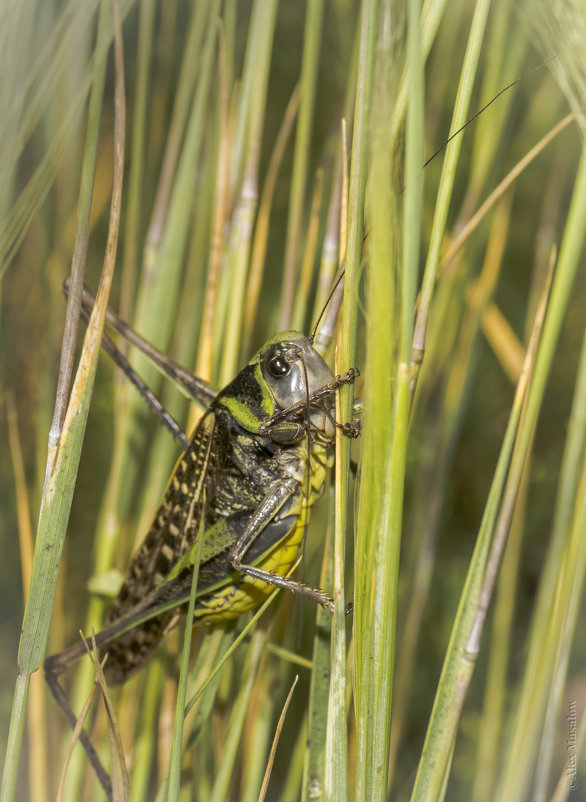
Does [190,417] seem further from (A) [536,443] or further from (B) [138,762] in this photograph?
(A) [536,443]

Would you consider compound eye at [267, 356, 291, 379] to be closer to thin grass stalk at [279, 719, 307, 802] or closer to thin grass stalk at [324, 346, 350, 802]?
thin grass stalk at [324, 346, 350, 802]

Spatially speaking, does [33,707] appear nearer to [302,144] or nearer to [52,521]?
[52,521]

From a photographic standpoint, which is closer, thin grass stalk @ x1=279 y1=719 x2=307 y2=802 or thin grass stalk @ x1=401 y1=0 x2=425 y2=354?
thin grass stalk @ x1=401 y1=0 x2=425 y2=354

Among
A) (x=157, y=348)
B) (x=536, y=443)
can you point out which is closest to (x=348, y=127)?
(x=157, y=348)

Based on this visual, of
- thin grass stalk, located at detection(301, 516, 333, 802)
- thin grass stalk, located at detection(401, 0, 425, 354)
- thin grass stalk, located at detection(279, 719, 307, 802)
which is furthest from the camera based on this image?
thin grass stalk, located at detection(279, 719, 307, 802)

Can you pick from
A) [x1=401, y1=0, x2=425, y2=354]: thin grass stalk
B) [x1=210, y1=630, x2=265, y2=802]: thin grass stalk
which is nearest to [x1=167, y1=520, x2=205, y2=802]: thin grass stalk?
[x1=210, y1=630, x2=265, y2=802]: thin grass stalk

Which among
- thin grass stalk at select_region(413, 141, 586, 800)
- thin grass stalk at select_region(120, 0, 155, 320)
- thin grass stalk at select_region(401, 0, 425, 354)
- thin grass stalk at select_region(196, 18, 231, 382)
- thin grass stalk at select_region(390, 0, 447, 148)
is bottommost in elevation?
thin grass stalk at select_region(413, 141, 586, 800)

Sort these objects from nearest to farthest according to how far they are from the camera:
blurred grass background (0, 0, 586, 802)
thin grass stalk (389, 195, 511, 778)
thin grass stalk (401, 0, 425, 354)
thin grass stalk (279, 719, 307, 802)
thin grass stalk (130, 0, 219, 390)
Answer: thin grass stalk (401, 0, 425, 354) → blurred grass background (0, 0, 586, 802) → thin grass stalk (279, 719, 307, 802) → thin grass stalk (130, 0, 219, 390) → thin grass stalk (389, 195, 511, 778)
